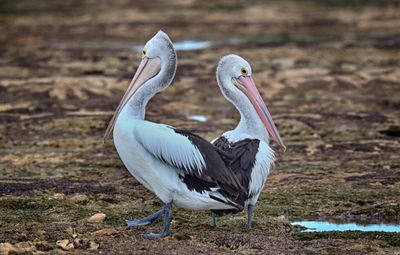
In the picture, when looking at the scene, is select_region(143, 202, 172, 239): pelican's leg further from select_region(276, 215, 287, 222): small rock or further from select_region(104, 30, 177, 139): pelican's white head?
select_region(276, 215, 287, 222): small rock

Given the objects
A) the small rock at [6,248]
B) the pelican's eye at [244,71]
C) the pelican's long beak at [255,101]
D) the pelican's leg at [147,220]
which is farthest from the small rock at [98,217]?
the pelican's eye at [244,71]

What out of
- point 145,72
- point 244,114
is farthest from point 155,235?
point 244,114

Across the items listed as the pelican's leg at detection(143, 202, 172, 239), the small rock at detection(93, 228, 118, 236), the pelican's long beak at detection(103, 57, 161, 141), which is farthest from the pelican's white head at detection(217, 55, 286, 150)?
the small rock at detection(93, 228, 118, 236)

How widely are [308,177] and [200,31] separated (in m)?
20.9

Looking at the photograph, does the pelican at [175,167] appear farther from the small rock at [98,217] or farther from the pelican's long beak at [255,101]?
the pelican's long beak at [255,101]

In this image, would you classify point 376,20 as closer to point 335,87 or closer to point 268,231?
point 335,87

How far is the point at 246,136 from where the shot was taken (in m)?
9.02

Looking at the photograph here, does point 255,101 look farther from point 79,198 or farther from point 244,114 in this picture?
point 79,198

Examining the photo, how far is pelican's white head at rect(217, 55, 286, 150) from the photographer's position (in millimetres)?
9383

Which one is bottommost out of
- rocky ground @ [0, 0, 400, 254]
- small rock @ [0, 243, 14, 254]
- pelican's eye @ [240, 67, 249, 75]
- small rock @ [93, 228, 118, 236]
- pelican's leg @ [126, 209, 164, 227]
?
rocky ground @ [0, 0, 400, 254]

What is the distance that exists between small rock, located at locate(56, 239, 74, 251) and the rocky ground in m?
0.01

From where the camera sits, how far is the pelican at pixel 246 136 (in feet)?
27.7

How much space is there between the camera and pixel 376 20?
33.2 m

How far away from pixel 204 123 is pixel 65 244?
8.50 metres
